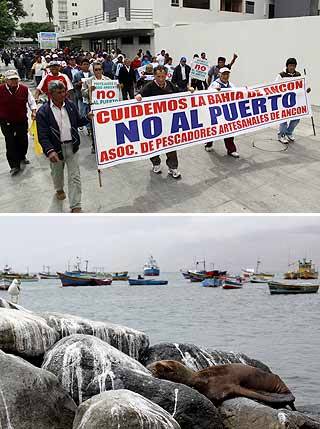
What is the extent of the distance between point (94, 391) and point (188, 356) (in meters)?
1.87

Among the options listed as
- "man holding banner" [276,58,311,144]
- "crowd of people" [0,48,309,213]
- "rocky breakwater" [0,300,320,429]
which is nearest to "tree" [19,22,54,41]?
"crowd of people" [0,48,309,213]

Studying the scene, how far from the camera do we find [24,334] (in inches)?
245

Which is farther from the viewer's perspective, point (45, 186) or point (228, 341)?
point (228, 341)

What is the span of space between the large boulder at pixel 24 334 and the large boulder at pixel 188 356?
143 centimetres

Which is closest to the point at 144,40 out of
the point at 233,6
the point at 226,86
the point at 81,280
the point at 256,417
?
the point at 233,6

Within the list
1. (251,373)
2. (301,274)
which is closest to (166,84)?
(251,373)

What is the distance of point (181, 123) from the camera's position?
876 centimetres

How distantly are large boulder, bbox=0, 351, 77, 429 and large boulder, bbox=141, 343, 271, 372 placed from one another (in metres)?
2.06

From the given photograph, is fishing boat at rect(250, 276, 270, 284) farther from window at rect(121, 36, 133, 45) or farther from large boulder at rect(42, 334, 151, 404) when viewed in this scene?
large boulder at rect(42, 334, 151, 404)

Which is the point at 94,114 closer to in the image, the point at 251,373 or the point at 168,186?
the point at 168,186

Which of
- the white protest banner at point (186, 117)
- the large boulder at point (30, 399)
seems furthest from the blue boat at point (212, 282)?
the large boulder at point (30, 399)

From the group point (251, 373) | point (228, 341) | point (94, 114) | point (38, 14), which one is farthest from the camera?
point (38, 14)

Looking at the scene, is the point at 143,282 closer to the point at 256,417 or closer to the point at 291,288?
the point at 291,288

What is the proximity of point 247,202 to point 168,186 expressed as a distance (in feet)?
4.44
